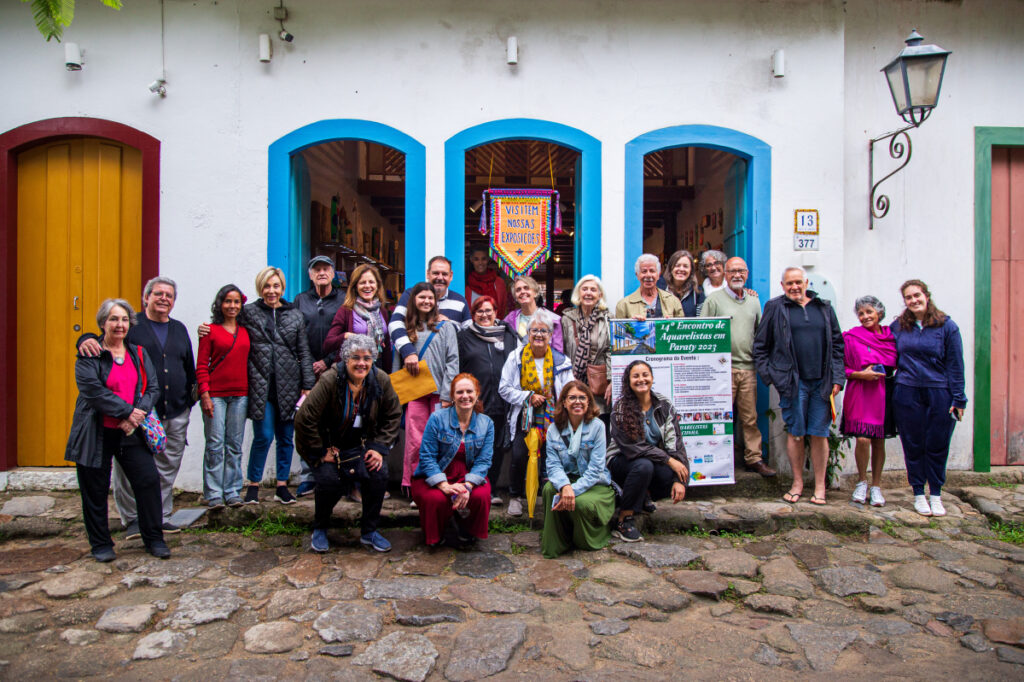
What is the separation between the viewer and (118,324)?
437 centimetres

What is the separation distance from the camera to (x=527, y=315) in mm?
5594

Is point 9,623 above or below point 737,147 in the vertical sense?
below

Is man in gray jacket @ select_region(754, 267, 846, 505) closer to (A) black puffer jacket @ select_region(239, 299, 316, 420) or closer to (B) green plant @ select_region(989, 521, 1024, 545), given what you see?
(B) green plant @ select_region(989, 521, 1024, 545)

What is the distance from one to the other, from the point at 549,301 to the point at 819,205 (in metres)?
7.35

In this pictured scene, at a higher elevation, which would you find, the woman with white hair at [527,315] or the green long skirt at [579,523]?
the woman with white hair at [527,315]

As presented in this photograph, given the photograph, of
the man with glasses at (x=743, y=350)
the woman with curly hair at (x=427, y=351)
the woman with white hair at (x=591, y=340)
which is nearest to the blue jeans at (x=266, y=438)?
the woman with curly hair at (x=427, y=351)

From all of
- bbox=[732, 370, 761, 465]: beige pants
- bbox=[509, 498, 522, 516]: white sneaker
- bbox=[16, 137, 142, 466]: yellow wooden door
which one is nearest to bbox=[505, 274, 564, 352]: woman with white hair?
bbox=[509, 498, 522, 516]: white sneaker

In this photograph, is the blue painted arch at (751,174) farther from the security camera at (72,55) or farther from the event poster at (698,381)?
the security camera at (72,55)

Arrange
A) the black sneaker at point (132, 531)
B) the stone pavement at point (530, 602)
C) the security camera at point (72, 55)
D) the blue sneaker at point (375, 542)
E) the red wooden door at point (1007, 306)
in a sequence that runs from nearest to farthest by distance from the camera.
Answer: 1. the stone pavement at point (530, 602)
2. the blue sneaker at point (375, 542)
3. the black sneaker at point (132, 531)
4. the security camera at point (72, 55)
5. the red wooden door at point (1007, 306)

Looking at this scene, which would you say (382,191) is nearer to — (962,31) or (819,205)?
(819,205)

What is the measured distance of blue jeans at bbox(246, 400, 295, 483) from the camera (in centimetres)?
532

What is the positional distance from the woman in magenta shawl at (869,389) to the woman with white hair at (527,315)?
2431 mm

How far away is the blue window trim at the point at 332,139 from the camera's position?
20.0ft

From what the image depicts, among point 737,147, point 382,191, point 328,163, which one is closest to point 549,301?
point 382,191
